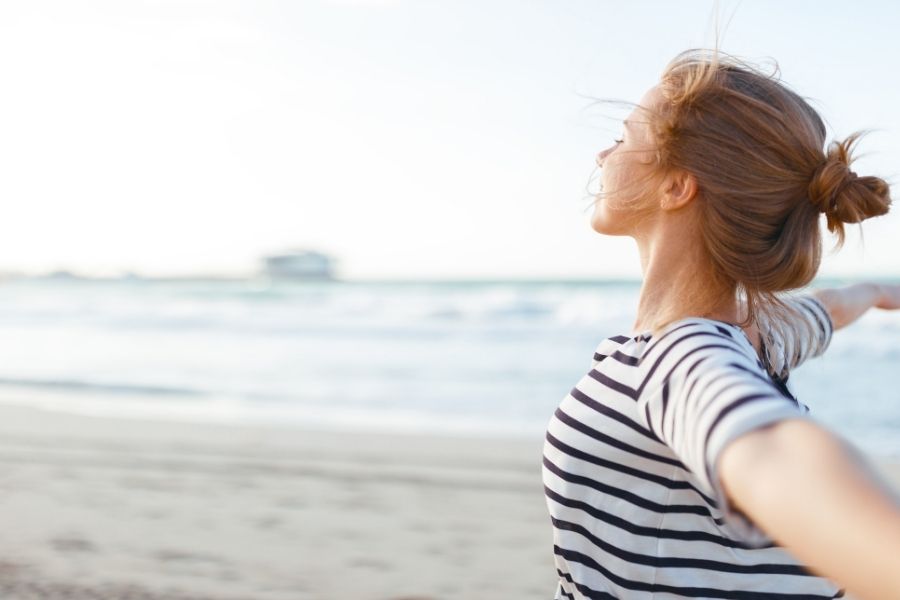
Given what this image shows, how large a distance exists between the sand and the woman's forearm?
78.6 inches

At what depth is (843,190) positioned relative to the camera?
1.40 metres

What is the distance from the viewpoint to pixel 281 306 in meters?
26.7

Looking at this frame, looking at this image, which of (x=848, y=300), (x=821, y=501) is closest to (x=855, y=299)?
(x=848, y=300)

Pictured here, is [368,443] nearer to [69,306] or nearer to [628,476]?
[628,476]

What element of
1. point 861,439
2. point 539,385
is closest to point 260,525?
point 861,439

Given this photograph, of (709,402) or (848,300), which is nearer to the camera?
(709,402)

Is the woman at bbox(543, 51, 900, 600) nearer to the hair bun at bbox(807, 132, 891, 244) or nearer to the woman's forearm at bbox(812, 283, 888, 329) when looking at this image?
the hair bun at bbox(807, 132, 891, 244)

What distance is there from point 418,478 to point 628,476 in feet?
14.3

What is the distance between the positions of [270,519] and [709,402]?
3.99 metres

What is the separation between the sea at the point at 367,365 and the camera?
8.81 m

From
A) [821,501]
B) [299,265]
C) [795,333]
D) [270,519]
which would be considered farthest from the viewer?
[299,265]

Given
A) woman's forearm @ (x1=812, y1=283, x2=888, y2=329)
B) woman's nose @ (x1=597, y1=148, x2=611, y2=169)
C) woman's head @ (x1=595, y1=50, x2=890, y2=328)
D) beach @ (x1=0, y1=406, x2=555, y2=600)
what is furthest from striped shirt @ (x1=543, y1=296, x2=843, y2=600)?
beach @ (x1=0, y1=406, x2=555, y2=600)

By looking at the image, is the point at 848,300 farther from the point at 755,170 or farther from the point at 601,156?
the point at 755,170

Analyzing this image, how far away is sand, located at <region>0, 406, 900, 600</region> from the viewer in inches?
147
